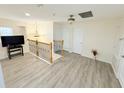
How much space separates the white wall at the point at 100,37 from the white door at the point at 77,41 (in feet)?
0.71

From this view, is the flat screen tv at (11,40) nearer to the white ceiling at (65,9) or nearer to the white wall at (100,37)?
the white ceiling at (65,9)

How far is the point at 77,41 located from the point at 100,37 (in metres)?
1.72

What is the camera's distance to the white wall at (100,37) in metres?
3.88

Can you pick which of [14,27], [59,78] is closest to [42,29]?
[14,27]

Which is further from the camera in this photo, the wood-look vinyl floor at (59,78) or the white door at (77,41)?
the white door at (77,41)

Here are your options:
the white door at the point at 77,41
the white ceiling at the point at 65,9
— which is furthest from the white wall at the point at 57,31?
the white ceiling at the point at 65,9

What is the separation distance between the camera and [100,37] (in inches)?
170

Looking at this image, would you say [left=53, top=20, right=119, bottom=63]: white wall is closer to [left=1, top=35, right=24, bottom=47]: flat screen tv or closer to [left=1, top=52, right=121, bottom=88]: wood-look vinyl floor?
[left=1, top=52, right=121, bottom=88]: wood-look vinyl floor

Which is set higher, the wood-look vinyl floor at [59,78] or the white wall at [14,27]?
the white wall at [14,27]

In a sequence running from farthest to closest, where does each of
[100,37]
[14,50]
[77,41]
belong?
1. [77,41]
2. [14,50]
3. [100,37]

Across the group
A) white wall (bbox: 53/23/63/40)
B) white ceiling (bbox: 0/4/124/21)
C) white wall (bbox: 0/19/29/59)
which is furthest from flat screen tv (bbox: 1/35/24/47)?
white wall (bbox: 53/23/63/40)

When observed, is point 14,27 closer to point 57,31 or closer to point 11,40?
point 11,40

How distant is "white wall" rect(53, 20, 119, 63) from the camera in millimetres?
3885
